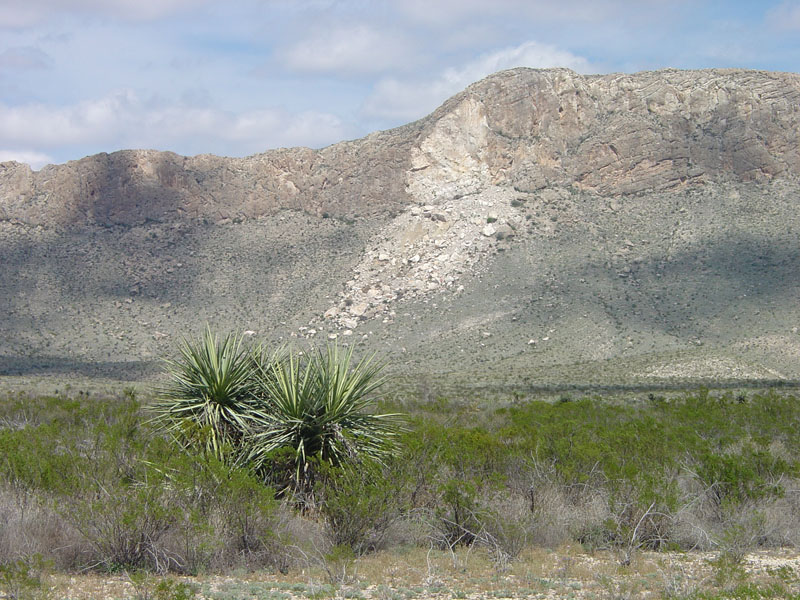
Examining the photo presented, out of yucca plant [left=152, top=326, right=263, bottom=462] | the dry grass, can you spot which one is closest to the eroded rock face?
yucca plant [left=152, top=326, right=263, bottom=462]

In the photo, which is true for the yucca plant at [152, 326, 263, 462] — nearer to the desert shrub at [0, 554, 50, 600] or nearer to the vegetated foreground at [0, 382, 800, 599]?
the vegetated foreground at [0, 382, 800, 599]

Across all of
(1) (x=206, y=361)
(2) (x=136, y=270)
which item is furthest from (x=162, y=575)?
(2) (x=136, y=270)

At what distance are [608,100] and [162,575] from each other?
6214cm

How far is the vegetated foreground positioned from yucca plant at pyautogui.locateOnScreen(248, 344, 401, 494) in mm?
389

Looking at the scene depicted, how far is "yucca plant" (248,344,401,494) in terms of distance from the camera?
1216cm

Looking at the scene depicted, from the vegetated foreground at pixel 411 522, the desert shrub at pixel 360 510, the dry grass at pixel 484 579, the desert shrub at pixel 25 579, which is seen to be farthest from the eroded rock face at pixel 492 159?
the desert shrub at pixel 25 579

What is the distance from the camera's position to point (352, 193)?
68.1 m

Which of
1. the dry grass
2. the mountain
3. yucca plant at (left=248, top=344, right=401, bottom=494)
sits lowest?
the dry grass

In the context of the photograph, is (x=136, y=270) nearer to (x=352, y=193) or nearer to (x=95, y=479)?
(x=352, y=193)

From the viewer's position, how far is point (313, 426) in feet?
40.5

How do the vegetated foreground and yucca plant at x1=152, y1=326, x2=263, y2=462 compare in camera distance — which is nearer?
the vegetated foreground

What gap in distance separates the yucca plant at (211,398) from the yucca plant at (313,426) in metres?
0.53

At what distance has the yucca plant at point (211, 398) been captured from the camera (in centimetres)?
1275

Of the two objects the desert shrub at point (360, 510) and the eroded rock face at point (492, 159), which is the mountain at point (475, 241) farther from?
the desert shrub at point (360, 510)
